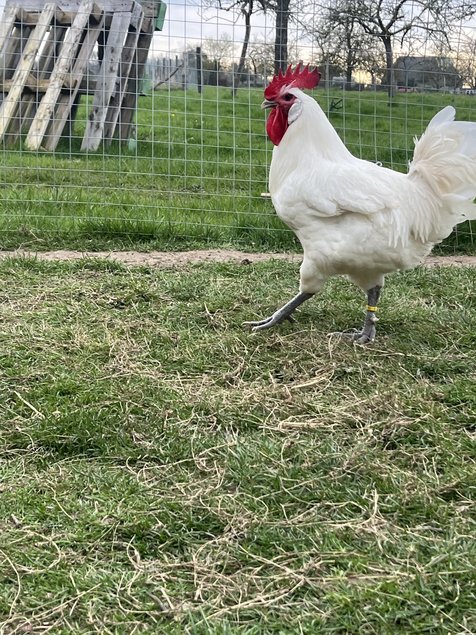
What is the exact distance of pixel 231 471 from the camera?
7.52 feet

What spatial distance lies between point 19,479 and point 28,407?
0.53 m

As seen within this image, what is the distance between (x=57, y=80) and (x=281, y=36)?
3.54 meters

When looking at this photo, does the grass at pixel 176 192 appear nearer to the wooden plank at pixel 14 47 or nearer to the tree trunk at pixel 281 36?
the tree trunk at pixel 281 36

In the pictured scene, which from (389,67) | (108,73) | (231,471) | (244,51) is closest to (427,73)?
(389,67)

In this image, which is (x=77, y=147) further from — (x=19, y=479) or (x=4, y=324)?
(x=19, y=479)

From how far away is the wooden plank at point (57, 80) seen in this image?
8250 mm

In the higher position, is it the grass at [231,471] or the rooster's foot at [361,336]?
the rooster's foot at [361,336]

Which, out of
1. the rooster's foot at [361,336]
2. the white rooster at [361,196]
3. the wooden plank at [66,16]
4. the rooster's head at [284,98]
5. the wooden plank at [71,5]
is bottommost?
the rooster's foot at [361,336]

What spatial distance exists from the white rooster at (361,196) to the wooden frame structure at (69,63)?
4873 millimetres

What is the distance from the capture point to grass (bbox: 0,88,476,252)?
572cm

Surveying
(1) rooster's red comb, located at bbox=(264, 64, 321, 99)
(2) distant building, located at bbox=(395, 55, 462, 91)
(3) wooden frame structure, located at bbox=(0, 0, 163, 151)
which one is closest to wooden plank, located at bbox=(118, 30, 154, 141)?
(3) wooden frame structure, located at bbox=(0, 0, 163, 151)

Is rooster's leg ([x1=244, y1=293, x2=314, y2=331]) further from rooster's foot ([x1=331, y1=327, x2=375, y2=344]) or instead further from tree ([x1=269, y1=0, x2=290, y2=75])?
tree ([x1=269, y1=0, x2=290, y2=75])

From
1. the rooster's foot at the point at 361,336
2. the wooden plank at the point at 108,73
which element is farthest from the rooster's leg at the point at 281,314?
the wooden plank at the point at 108,73

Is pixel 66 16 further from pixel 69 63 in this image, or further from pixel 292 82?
pixel 292 82
